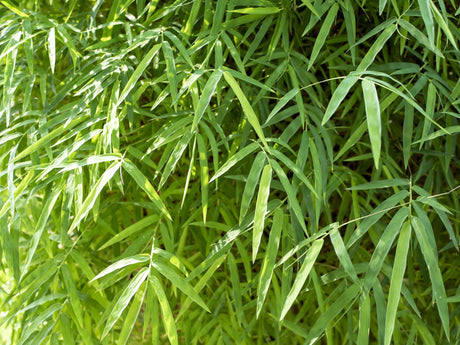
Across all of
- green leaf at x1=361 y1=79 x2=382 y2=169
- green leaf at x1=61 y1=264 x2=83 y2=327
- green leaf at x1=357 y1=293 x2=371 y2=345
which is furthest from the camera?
green leaf at x1=61 y1=264 x2=83 y2=327

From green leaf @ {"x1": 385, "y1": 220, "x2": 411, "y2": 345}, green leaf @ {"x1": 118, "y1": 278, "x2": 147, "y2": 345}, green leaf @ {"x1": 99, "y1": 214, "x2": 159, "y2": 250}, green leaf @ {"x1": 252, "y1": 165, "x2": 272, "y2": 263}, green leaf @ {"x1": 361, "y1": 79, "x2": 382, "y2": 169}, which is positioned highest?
green leaf @ {"x1": 361, "y1": 79, "x2": 382, "y2": 169}

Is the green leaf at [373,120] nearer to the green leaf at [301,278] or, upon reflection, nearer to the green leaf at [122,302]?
the green leaf at [301,278]

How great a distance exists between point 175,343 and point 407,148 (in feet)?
1.60

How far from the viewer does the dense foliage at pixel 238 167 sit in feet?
2.75

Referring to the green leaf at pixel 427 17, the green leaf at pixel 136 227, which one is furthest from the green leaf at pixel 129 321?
the green leaf at pixel 427 17

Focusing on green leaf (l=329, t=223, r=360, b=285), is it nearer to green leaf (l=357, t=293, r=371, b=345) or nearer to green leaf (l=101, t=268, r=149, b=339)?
green leaf (l=357, t=293, r=371, b=345)

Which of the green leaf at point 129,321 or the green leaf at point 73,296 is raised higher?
the green leaf at point 129,321

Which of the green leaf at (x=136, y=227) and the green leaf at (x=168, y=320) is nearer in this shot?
the green leaf at (x=168, y=320)

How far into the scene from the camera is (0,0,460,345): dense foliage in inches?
33.0

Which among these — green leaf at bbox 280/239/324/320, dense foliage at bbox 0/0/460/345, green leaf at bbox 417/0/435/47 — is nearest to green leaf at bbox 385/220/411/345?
dense foliage at bbox 0/0/460/345

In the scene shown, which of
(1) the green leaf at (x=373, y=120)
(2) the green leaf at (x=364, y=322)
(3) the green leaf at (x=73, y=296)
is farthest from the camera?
(3) the green leaf at (x=73, y=296)

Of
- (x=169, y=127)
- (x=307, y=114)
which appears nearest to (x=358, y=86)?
(x=307, y=114)

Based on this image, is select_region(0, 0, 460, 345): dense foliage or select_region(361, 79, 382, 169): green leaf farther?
select_region(0, 0, 460, 345): dense foliage

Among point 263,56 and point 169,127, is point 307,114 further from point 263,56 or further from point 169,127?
point 169,127
